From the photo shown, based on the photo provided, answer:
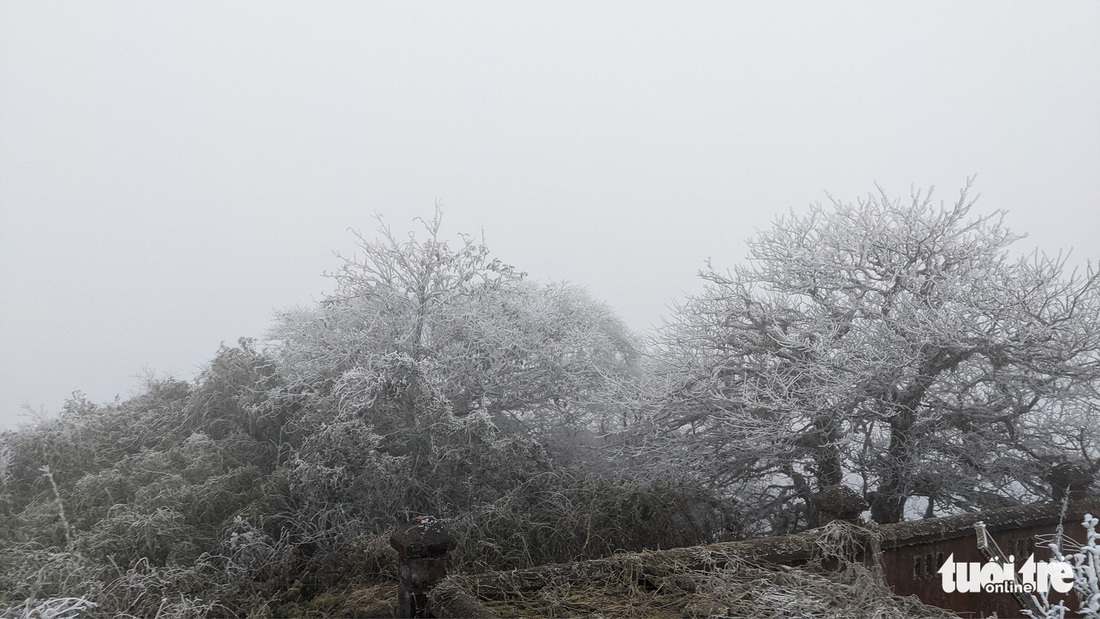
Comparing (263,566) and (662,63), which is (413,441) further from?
(662,63)

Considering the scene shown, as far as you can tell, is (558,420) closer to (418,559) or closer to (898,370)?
(898,370)

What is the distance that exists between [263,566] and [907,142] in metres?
Answer: 13.1

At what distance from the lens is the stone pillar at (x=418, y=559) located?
4.10 metres

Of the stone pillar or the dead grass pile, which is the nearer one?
the dead grass pile

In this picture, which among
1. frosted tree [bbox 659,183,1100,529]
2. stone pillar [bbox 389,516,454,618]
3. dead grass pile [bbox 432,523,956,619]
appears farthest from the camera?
frosted tree [bbox 659,183,1100,529]

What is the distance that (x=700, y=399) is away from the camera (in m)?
7.26

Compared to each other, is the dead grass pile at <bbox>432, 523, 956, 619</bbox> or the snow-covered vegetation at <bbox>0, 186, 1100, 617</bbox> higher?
the snow-covered vegetation at <bbox>0, 186, 1100, 617</bbox>

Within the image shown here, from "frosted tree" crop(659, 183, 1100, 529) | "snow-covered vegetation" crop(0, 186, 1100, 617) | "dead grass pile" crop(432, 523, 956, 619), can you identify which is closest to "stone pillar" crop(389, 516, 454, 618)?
"dead grass pile" crop(432, 523, 956, 619)

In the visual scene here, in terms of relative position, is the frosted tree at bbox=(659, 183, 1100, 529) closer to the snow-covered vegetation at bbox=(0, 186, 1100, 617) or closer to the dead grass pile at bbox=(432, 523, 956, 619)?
the snow-covered vegetation at bbox=(0, 186, 1100, 617)

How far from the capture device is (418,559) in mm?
4141

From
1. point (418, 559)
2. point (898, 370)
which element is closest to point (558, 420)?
point (898, 370)

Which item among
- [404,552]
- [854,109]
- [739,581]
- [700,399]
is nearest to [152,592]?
[404,552]

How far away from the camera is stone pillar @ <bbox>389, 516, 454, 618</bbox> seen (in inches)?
161

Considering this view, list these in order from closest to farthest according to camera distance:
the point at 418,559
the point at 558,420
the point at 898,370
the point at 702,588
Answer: the point at 418,559
the point at 702,588
the point at 898,370
the point at 558,420
